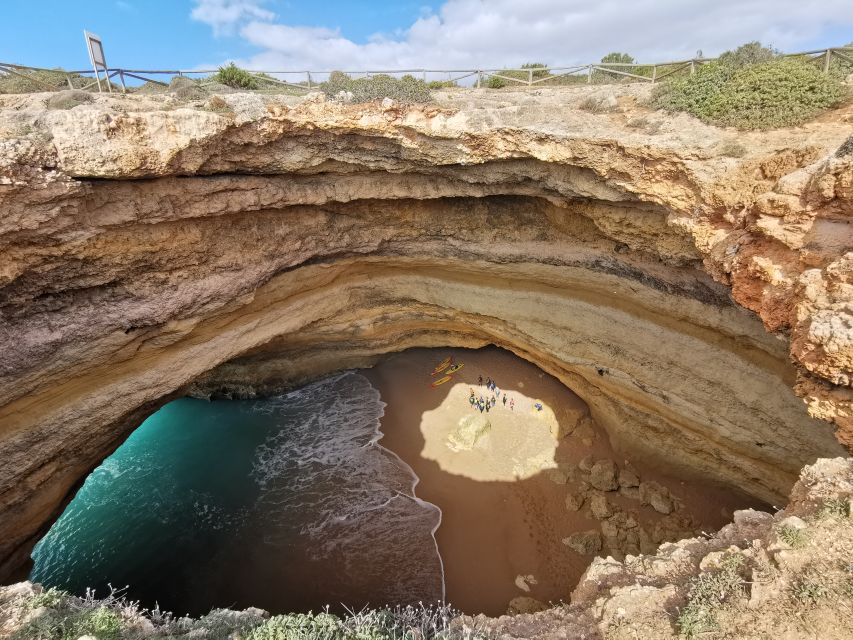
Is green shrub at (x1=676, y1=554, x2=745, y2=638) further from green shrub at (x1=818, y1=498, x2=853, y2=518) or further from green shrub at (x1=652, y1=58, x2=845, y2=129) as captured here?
green shrub at (x1=652, y1=58, x2=845, y2=129)

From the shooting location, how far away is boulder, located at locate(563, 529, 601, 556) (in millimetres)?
9773

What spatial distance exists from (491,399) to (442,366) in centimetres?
240

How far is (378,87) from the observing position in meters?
9.48

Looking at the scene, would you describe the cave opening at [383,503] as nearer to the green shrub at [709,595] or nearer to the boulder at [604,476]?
the boulder at [604,476]

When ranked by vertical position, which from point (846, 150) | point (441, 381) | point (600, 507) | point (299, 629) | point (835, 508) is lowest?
point (600, 507)

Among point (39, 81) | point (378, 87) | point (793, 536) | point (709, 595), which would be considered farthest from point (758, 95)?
point (39, 81)

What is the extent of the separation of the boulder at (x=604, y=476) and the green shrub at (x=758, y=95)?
8437mm

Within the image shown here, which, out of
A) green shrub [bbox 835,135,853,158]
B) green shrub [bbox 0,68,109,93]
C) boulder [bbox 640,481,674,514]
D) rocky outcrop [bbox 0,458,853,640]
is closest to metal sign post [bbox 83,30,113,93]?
green shrub [bbox 0,68,109,93]

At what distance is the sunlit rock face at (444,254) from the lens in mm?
5871

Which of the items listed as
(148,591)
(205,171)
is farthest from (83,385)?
(148,591)

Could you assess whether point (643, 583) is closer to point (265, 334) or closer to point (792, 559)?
point (792, 559)

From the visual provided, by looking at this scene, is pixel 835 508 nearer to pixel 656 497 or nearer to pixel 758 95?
pixel 758 95

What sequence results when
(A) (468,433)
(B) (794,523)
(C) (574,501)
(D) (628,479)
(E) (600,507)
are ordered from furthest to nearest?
(A) (468,433), (D) (628,479), (C) (574,501), (E) (600,507), (B) (794,523)

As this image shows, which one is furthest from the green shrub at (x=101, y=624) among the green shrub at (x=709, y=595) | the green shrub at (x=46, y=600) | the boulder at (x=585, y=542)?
the boulder at (x=585, y=542)
